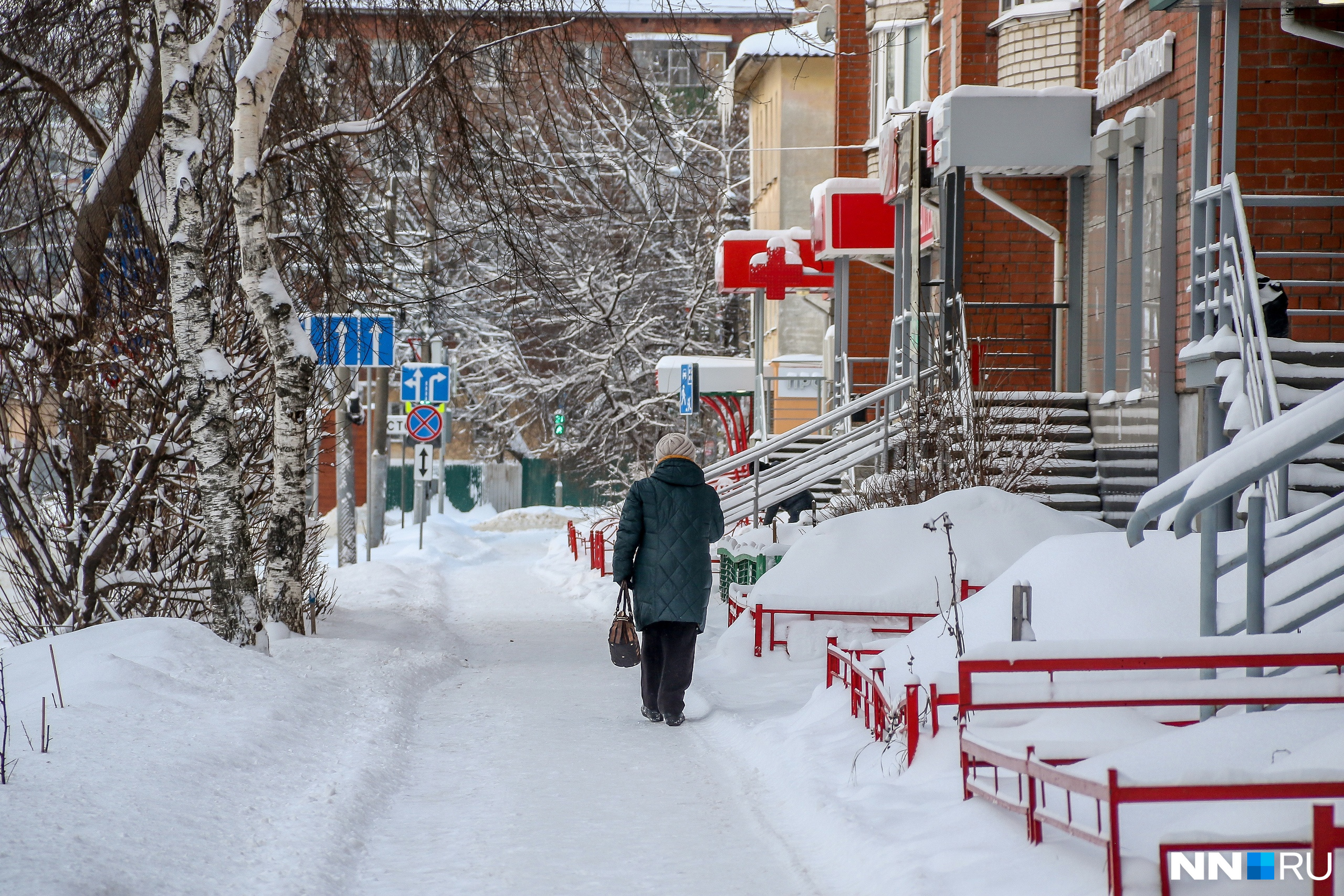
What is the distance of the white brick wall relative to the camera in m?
16.4

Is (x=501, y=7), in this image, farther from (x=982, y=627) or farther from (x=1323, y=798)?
(x=1323, y=798)

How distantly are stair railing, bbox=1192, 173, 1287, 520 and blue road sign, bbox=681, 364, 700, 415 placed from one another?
17220 millimetres

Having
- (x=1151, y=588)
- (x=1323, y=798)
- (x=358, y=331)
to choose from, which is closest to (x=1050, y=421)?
(x=358, y=331)

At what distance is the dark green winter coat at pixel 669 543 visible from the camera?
8.17 m

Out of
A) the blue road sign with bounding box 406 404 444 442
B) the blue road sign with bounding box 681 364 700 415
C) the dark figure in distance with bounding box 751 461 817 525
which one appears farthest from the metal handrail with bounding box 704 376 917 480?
the blue road sign with bounding box 681 364 700 415

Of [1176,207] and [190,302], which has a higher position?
[1176,207]

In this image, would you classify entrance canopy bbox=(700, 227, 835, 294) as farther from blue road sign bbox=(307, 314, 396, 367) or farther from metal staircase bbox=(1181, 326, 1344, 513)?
metal staircase bbox=(1181, 326, 1344, 513)

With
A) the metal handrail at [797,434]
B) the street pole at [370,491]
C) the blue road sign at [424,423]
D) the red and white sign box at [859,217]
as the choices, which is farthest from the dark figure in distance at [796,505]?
the street pole at [370,491]

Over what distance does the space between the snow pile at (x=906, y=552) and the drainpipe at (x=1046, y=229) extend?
6.00 metres

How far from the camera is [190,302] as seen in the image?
9.25 m

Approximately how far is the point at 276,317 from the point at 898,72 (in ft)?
57.3

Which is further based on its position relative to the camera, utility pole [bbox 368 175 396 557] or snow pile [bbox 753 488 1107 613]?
utility pole [bbox 368 175 396 557]

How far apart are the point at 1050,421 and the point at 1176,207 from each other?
9.24ft

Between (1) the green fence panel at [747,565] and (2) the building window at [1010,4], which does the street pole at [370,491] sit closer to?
(1) the green fence panel at [747,565]
